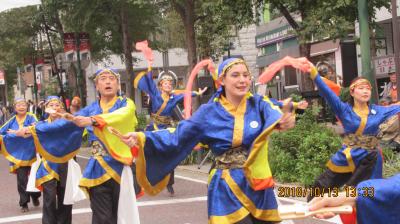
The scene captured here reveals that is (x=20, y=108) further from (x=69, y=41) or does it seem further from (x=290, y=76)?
(x=290, y=76)

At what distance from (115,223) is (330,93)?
2.65 m

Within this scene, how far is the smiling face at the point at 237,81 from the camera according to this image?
4.66 meters

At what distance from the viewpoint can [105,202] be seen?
233 inches

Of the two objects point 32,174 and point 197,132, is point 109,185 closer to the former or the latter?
point 197,132

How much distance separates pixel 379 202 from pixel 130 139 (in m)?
2.12

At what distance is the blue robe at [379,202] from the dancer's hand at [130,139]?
202 cm

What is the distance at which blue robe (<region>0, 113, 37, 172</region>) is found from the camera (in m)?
9.30

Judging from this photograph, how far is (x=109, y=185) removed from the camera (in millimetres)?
5973

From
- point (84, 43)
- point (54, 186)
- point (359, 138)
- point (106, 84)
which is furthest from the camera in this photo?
point (84, 43)

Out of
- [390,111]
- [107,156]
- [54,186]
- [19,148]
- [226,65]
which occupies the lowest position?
[54,186]

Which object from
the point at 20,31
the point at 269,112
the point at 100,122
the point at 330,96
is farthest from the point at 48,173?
the point at 20,31

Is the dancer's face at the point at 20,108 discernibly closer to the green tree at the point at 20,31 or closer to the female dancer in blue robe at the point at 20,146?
the female dancer in blue robe at the point at 20,146

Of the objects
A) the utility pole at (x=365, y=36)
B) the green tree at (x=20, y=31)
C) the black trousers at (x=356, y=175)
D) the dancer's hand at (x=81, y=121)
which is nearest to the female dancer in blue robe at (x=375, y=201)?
the dancer's hand at (x=81, y=121)

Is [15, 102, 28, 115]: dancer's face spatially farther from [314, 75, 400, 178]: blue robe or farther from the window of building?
the window of building
